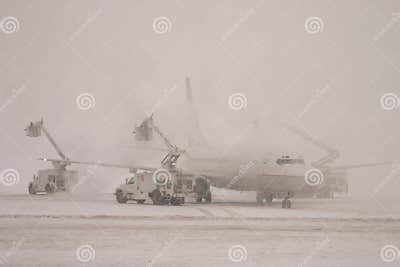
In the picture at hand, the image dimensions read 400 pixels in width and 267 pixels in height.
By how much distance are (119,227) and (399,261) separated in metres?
8.00

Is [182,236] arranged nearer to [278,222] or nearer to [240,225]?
[240,225]

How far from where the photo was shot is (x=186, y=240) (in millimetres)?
13672

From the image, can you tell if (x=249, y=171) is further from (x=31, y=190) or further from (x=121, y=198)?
(x=31, y=190)

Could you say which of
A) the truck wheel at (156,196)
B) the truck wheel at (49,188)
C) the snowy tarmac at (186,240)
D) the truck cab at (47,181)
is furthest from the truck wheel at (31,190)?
the snowy tarmac at (186,240)

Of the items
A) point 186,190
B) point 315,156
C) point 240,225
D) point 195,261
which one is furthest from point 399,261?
point 315,156

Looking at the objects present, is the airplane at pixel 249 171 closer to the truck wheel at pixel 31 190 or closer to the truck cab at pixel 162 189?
the truck cab at pixel 162 189

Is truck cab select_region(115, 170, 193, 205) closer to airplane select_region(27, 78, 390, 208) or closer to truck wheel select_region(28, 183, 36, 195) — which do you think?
airplane select_region(27, 78, 390, 208)

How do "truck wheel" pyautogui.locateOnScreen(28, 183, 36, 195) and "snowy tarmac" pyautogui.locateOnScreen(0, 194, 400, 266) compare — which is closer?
"snowy tarmac" pyautogui.locateOnScreen(0, 194, 400, 266)

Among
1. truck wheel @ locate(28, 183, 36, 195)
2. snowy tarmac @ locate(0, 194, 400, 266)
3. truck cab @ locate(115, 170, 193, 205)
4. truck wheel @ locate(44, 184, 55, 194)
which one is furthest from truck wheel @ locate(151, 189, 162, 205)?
truck wheel @ locate(28, 183, 36, 195)

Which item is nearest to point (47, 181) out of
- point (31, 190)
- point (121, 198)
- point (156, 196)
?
point (31, 190)

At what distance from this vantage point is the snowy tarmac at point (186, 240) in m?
10.7

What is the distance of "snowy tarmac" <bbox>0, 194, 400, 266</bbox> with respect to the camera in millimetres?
10742

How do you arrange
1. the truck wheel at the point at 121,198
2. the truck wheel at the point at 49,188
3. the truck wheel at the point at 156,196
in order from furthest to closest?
the truck wheel at the point at 49,188 → the truck wheel at the point at 121,198 → the truck wheel at the point at 156,196

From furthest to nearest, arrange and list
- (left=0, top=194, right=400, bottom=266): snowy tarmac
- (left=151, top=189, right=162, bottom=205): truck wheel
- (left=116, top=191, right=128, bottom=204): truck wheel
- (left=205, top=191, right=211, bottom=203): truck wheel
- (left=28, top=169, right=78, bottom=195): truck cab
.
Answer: (left=28, top=169, right=78, bottom=195): truck cab, (left=205, top=191, right=211, bottom=203): truck wheel, (left=116, top=191, right=128, bottom=204): truck wheel, (left=151, top=189, right=162, bottom=205): truck wheel, (left=0, top=194, right=400, bottom=266): snowy tarmac
